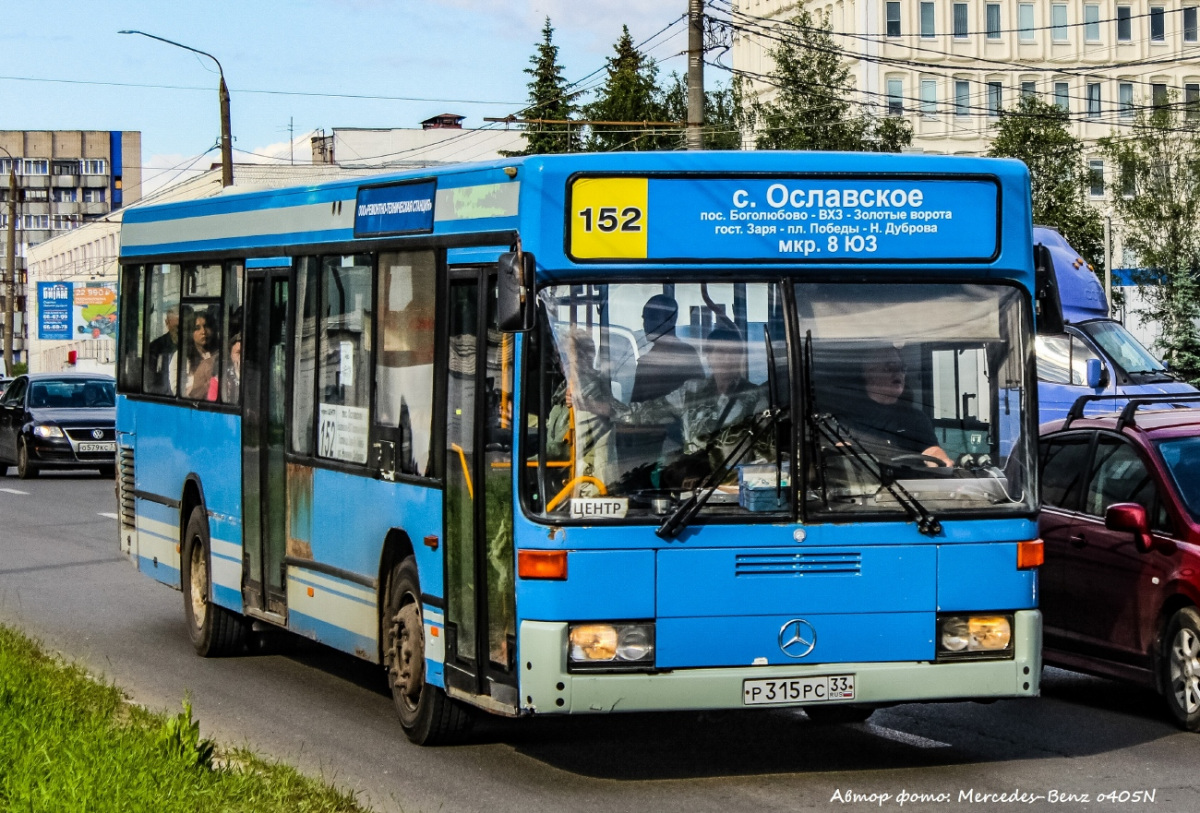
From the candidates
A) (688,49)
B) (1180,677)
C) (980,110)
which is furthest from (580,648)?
(980,110)

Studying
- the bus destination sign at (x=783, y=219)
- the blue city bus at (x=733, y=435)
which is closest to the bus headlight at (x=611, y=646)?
the blue city bus at (x=733, y=435)

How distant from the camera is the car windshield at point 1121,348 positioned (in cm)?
2062

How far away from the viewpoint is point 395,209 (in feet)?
31.2

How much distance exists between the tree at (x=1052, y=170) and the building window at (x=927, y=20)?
32.2 metres

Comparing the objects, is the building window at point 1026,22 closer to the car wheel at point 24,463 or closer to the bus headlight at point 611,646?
the car wheel at point 24,463

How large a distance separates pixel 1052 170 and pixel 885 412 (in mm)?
68844

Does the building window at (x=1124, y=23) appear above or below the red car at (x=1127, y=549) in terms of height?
above

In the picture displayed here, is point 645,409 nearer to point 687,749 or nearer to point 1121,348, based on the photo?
point 687,749

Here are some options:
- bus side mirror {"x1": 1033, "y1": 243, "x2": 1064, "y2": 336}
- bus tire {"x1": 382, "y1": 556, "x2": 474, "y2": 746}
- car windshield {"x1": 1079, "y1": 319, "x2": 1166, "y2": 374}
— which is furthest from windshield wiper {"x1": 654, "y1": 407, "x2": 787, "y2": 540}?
car windshield {"x1": 1079, "y1": 319, "x2": 1166, "y2": 374}

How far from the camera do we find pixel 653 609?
25.4ft

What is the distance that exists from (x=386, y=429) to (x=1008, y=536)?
3.03 m

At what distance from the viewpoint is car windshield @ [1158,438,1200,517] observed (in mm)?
9938

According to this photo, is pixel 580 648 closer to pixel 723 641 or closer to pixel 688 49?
pixel 723 641

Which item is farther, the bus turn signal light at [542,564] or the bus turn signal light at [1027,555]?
the bus turn signal light at [1027,555]
